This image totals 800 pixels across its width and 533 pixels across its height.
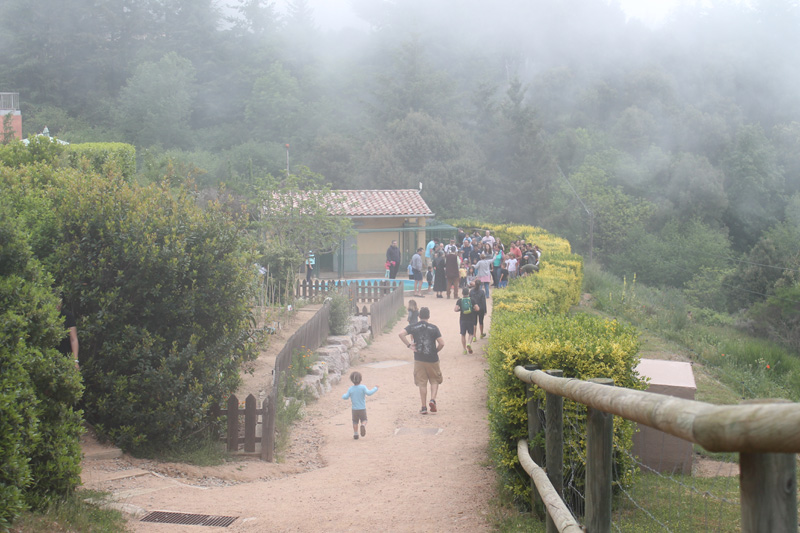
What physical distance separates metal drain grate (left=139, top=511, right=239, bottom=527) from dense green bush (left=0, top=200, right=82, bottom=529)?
653mm

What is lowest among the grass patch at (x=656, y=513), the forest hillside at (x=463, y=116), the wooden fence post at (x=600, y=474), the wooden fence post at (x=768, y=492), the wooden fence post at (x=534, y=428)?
the grass patch at (x=656, y=513)

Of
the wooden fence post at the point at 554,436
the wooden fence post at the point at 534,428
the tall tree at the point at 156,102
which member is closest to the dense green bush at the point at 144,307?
the wooden fence post at the point at 534,428

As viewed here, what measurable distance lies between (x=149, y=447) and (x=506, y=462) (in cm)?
405

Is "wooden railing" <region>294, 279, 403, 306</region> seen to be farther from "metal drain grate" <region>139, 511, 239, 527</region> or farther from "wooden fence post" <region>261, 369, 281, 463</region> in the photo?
"metal drain grate" <region>139, 511, 239, 527</region>

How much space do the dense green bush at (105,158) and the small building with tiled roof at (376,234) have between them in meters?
13.5

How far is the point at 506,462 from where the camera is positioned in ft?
17.2

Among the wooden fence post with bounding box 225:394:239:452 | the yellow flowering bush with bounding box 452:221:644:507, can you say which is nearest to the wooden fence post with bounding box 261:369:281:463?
the wooden fence post with bounding box 225:394:239:452

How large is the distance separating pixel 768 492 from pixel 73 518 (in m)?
4.64

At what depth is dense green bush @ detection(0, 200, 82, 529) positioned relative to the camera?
4.36 meters

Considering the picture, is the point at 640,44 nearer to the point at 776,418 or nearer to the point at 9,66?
the point at 9,66

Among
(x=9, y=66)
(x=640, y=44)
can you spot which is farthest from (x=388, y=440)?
(x=640, y=44)

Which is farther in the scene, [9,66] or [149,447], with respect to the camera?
[9,66]

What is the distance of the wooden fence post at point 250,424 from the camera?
7.94 meters

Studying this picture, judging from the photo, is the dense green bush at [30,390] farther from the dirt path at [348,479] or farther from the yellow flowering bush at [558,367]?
the yellow flowering bush at [558,367]
